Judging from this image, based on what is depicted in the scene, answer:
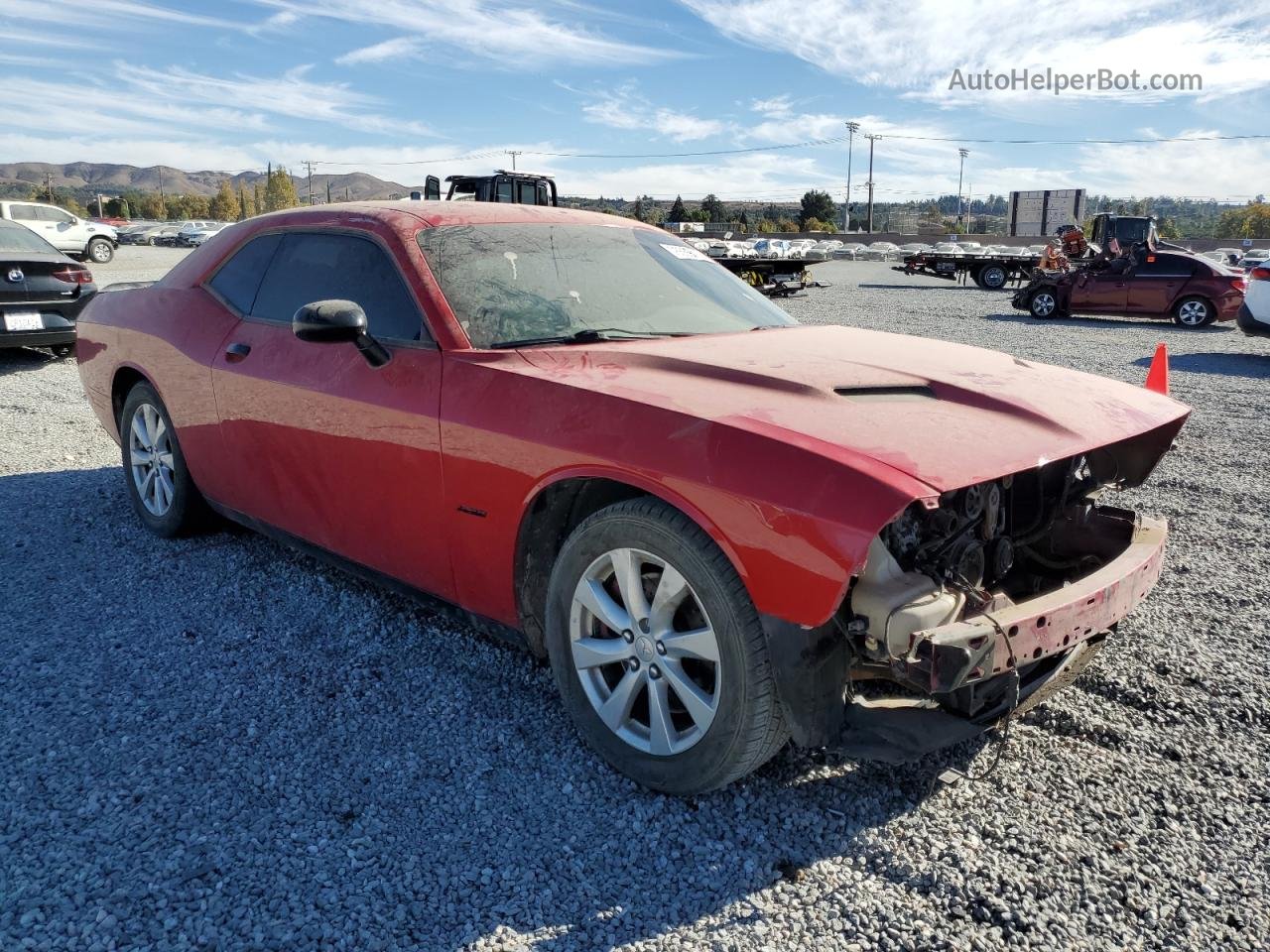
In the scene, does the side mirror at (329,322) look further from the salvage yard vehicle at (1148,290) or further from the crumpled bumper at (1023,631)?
the salvage yard vehicle at (1148,290)

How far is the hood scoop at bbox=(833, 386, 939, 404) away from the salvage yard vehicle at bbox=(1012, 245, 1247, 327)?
52.4ft

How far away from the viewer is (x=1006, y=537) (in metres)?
2.76

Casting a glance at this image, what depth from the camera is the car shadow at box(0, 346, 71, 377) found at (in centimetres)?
985

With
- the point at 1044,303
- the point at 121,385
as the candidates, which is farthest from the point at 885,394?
the point at 1044,303

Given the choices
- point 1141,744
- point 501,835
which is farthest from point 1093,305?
point 501,835

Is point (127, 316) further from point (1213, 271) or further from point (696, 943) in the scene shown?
point (1213, 271)

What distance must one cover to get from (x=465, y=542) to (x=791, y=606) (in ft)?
4.00

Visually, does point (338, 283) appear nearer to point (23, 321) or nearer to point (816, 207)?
point (23, 321)

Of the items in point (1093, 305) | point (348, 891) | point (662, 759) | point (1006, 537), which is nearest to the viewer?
point (348, 891)

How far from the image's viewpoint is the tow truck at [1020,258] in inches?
914

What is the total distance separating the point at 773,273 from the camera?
20.1 m

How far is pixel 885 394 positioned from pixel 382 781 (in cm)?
183

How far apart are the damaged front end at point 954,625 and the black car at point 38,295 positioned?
31.7 feet

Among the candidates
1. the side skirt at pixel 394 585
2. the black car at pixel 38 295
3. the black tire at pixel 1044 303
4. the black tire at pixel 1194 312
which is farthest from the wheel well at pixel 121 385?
the black tire at pixel 1194 312
